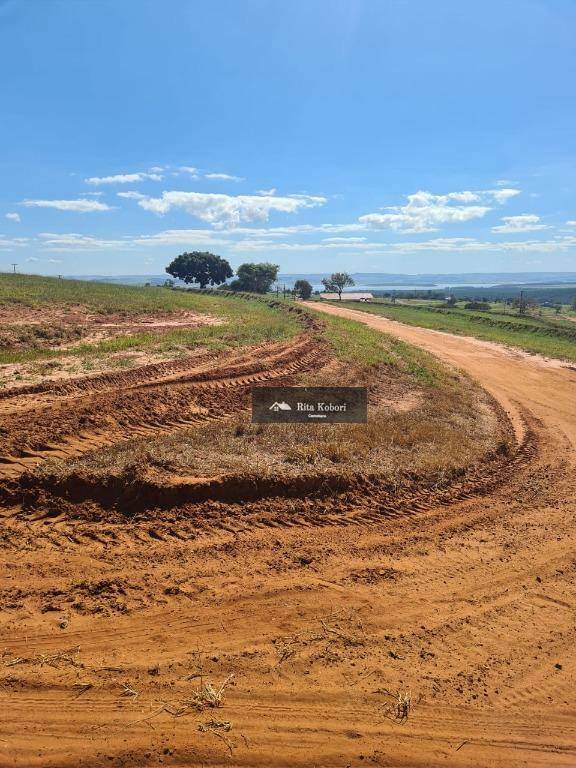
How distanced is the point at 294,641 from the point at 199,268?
78.6m

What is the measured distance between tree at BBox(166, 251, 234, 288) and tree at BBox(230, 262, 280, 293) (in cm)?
322

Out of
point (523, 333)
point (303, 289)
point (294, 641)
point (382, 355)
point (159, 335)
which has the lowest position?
point (294, 641)

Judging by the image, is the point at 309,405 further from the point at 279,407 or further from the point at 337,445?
the point at 337,445

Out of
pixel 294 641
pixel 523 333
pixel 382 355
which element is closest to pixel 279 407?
pixel 294 641

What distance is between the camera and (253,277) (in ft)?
258

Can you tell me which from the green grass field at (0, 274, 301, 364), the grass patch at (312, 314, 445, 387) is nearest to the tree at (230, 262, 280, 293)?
the green grass field at (0, 274, 301, 364)

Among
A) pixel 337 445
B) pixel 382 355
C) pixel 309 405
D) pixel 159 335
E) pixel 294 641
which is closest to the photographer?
pixel 294 641

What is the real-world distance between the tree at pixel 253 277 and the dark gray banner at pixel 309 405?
223 ft

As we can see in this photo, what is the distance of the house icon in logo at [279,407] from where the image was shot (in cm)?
1019

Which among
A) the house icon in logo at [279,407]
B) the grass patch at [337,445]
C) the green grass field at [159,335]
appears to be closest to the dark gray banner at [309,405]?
the house icon in logo at [279,407]

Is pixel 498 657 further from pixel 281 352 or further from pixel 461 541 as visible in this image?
pixel 281 352

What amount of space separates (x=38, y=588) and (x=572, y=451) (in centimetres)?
1047

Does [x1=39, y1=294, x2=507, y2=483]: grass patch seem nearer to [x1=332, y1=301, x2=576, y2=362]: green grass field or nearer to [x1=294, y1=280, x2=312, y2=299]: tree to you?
[x1=332, y1=301, x2=576, y2=362]: green grass field

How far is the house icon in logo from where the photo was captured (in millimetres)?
10188
